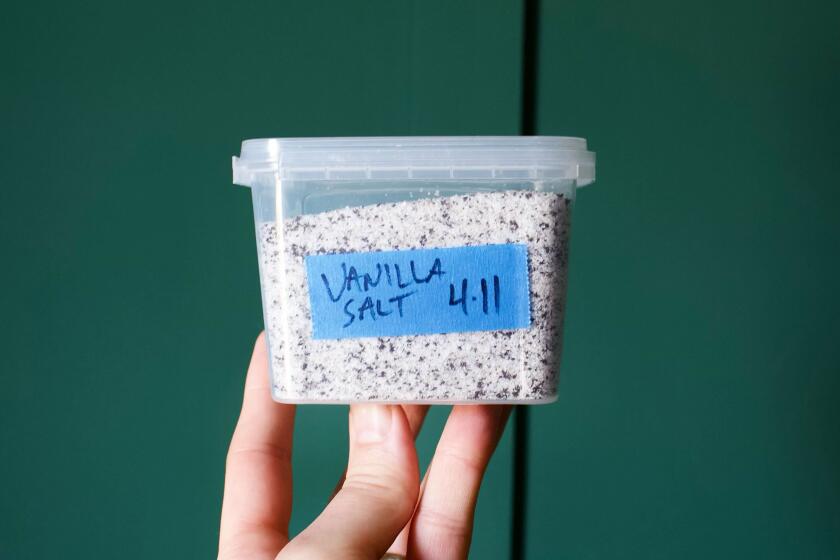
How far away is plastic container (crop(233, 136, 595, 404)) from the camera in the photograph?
0.50 meters

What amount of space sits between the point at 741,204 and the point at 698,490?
388 millimetres

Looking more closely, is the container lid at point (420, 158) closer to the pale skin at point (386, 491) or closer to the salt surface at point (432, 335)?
the salt surface at point (432, 335)

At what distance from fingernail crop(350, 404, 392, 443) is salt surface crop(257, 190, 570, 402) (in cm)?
5

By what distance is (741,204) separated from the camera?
3.18 ft

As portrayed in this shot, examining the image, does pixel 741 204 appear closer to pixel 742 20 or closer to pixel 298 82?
pixel 742 20

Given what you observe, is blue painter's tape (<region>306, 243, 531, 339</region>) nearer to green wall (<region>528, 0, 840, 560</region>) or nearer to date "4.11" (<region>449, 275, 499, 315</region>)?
date "4.11" (<region>449, 275, 499, 315</region>)

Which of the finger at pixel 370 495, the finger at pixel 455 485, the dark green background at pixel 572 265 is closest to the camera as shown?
the finger at pixel 370 495

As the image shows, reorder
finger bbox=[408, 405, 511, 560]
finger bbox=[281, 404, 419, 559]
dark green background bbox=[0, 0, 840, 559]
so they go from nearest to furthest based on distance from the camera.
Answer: finger bbox=[281, 404, 419, 559] < finger bbox=[408, 405, 511, 560] < dark green background bbox=[0, 0, 840, 559]

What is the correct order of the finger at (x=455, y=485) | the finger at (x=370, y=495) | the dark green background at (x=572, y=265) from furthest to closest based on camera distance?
the dark green background at (x=572, y=265)
the finger at (x=455, y=485)
the finger at (x=370, y=495)

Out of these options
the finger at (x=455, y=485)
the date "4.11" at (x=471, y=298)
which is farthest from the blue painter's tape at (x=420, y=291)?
the finger at (x=455, y=485)

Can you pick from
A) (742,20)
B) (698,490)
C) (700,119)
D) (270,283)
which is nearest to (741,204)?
(700,119)

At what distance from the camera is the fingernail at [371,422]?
0.56 metres

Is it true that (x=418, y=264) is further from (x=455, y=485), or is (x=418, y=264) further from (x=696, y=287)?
(x=696, y=287)

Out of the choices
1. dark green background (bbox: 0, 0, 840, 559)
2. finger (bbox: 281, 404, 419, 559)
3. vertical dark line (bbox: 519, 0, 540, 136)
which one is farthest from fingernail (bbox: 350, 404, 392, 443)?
vertical dark line (bbox: 519, 0, 540, 136)
